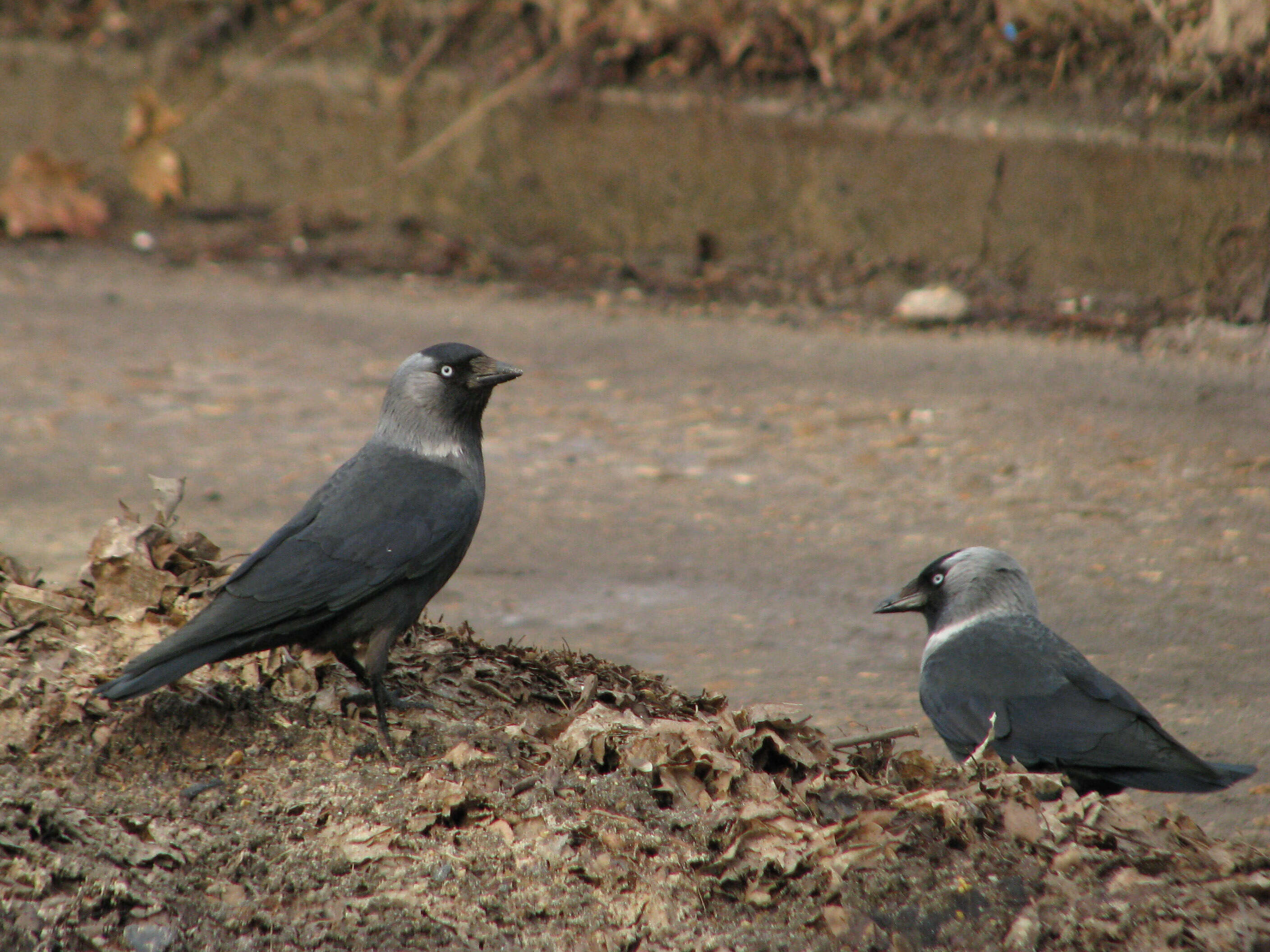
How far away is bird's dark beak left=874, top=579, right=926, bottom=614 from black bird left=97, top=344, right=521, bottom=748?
1.36m

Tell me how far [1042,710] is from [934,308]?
4.53m

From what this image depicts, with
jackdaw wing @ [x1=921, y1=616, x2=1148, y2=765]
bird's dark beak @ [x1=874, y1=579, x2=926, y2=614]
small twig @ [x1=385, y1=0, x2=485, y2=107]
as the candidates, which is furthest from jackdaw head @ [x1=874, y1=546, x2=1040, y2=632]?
small twig @ [x1=385, y1=0, x2=485, y2=107]

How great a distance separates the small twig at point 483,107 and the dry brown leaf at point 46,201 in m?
2.27

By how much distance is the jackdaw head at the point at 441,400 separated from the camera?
399 centimetres

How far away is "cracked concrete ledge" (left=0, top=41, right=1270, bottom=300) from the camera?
7.58 m

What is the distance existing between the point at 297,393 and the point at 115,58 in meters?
3.96

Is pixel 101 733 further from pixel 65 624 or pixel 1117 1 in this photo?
pixel 1117 1

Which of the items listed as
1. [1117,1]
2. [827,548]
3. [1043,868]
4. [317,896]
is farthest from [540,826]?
[1117,1]

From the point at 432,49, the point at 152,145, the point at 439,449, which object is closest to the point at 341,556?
the point at 439,449

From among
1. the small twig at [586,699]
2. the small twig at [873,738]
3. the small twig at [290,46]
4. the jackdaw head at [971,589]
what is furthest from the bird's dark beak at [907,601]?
the small twig at [290,46]

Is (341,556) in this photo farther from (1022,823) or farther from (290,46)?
(290,46)

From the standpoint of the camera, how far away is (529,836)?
2881 millimetres

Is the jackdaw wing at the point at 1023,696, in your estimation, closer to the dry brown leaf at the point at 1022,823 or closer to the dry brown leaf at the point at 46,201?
the dry brown leaf at the point at 1022,823

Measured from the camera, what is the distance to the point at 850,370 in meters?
7.08
